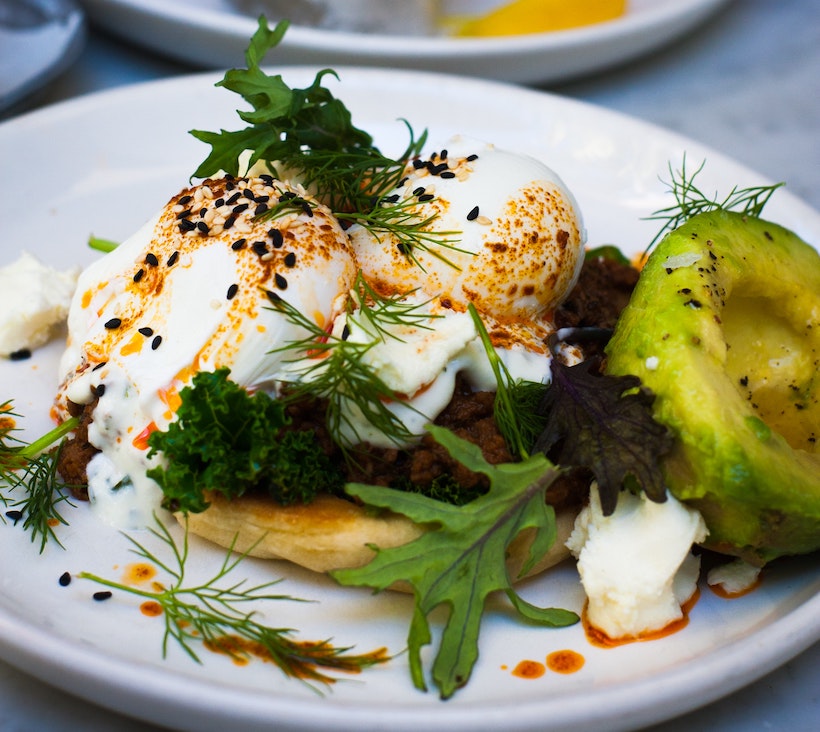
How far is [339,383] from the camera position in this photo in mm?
2900

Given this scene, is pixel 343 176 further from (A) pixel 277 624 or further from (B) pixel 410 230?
A: (A) pixel 277 624

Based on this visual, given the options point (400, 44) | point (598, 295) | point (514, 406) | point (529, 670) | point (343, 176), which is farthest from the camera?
point (400, 44)

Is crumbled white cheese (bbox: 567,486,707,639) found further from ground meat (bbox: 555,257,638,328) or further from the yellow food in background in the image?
the yellow food in background

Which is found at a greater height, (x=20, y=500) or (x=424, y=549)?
(x=424, y=549)

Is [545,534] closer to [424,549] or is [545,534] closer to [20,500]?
[424,549]

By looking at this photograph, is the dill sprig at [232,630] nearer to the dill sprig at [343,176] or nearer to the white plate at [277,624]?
the white plate at [277,624]

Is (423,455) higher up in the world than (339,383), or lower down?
lower down

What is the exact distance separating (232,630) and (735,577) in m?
1.57

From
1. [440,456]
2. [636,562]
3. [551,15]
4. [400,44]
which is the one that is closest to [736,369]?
[636,562]

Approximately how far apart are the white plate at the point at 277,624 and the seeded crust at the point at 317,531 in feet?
0.32

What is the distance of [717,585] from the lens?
9.90 feet

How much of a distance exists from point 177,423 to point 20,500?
70cm

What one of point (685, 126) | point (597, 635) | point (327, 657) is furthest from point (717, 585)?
point (685, 126)

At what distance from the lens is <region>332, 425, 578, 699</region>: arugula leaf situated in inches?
103
